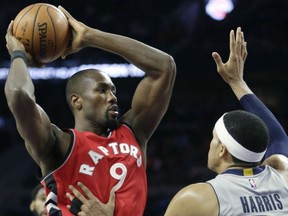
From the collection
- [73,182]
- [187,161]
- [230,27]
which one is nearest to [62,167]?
[73,182]

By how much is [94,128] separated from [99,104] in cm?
16

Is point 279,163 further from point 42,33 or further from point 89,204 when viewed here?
point 42,33

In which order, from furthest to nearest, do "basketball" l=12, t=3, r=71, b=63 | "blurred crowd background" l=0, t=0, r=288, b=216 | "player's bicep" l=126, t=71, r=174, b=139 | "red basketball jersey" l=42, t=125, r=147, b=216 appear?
"blurred crowd background" l=0, t=0, r=288, b=216, "player's bicep" l=126, t=71, r=174, b=139, "basketball" l=12, t=3, r=71, b=63, "red basketball jersey" l=42, t=125, r=147, b=216

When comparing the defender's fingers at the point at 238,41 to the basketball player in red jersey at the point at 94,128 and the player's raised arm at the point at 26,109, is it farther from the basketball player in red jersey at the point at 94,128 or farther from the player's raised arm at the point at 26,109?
the player's raised arm at the point at 26,109

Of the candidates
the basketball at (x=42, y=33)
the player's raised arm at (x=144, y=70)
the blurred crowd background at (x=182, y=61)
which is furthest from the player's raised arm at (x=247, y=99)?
the blurred crowd background at (x=182, y=61)

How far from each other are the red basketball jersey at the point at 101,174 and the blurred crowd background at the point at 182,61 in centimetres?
949

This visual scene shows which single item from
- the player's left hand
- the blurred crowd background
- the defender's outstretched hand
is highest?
the defender's outstretched hand

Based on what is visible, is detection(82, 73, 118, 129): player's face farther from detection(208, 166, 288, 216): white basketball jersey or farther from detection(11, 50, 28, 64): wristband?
detection(208, 166, 288, 216): white basketball jersey

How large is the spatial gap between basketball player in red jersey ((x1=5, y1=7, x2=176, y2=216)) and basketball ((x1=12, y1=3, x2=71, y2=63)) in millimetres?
57

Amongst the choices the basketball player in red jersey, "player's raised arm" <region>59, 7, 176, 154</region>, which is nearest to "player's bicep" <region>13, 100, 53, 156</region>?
the basketball player in red jersey

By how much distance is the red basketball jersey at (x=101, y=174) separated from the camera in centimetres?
363

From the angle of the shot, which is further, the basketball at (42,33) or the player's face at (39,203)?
the player's face at (39,203)

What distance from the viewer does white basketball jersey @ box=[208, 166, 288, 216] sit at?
301 centimetres

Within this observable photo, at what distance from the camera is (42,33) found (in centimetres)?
376
